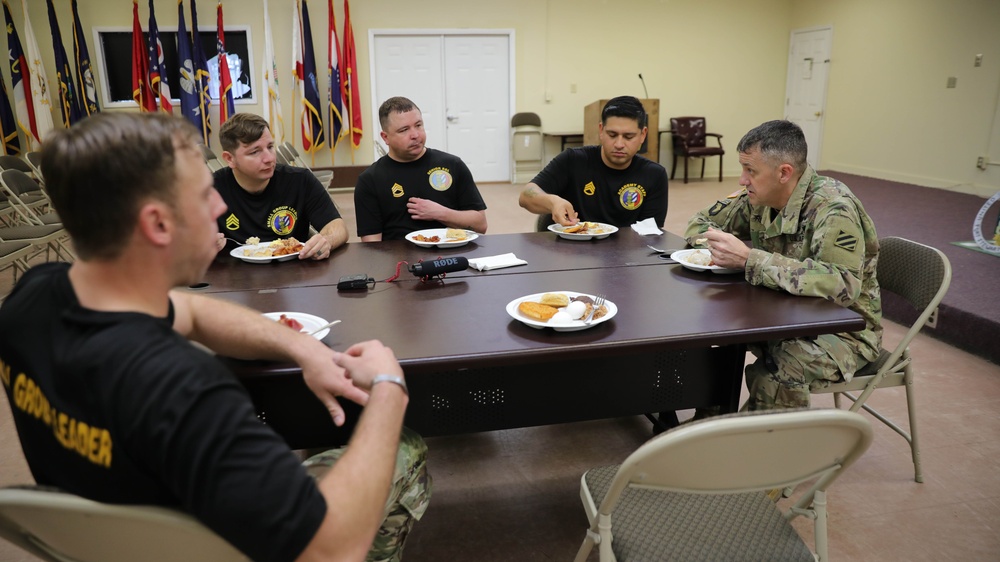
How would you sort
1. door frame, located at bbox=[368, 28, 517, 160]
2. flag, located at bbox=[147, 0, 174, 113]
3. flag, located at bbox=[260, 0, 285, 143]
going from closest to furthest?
flag, located at bbox=[147, 0, 174, 113]
flag, located at bbox=[260, 0, 285, 143]
door frame, located at bbox=[368, 28, 517, 160]

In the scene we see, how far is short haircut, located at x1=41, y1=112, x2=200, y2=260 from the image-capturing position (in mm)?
751

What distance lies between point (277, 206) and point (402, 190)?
0.59m

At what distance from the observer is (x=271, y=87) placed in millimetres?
7746

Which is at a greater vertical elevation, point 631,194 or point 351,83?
point 351,83

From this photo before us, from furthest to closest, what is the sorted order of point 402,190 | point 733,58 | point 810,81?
1. point 733,58
2. point 810,81
3. point 402,190

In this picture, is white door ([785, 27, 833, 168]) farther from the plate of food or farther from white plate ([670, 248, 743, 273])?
the plate of food

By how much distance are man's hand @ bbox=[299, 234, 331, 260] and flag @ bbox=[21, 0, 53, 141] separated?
22.7 ft

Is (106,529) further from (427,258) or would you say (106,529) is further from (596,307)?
(427,258)

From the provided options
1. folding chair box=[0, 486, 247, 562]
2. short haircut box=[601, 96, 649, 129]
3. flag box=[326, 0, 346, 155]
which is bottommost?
folding chair box=[0, 486, 247, 562]

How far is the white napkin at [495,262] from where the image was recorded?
2033mm

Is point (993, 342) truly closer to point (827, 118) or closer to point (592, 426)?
point (592, 426)

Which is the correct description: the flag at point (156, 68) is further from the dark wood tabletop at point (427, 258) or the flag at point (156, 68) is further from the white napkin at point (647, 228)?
the white napkin at point (647, 228)

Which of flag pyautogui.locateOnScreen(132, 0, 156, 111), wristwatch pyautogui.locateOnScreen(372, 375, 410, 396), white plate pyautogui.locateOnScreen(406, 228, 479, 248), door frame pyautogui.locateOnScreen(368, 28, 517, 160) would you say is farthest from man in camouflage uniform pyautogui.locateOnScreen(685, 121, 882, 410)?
flag pyautogui.locateOnScreen(132, 0, 156, 111)

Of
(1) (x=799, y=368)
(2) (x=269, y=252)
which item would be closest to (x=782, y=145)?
(1) (x=799, y=368)
